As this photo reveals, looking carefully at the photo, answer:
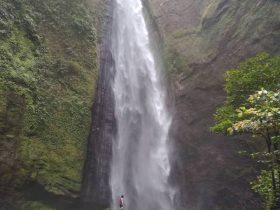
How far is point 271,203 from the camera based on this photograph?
8219 mm

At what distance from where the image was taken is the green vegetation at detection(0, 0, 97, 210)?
15.5 meters

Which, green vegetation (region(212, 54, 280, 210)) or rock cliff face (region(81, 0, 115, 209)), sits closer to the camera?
green vegetation (region(212, 54, 280, 210))

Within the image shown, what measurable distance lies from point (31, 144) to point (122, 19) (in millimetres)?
16753

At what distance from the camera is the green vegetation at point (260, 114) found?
6.86m

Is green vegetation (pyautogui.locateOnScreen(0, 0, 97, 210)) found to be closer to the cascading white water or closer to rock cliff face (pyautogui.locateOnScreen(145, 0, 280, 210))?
the cascading white water

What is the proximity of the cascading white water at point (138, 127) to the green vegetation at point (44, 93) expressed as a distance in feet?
10.1

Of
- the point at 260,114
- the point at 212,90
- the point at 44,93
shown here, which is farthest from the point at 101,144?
the point at 260,114

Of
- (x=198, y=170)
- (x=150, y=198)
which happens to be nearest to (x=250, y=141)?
(x=198, y=170)

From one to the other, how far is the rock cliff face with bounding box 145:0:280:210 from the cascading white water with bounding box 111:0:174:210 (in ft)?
4.06

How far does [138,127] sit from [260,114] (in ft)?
55.7

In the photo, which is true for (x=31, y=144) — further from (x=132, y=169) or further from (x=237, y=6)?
(x=237, y=6)

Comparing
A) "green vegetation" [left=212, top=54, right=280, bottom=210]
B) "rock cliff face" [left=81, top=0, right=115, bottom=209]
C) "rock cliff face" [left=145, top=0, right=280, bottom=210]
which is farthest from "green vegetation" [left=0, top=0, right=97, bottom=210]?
"green vegetation" [left=212, top=54, right=280, bottom=210]

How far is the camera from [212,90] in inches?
884

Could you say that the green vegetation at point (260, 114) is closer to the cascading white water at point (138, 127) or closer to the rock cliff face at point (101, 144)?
the rock cliff face at point (101, 144)
